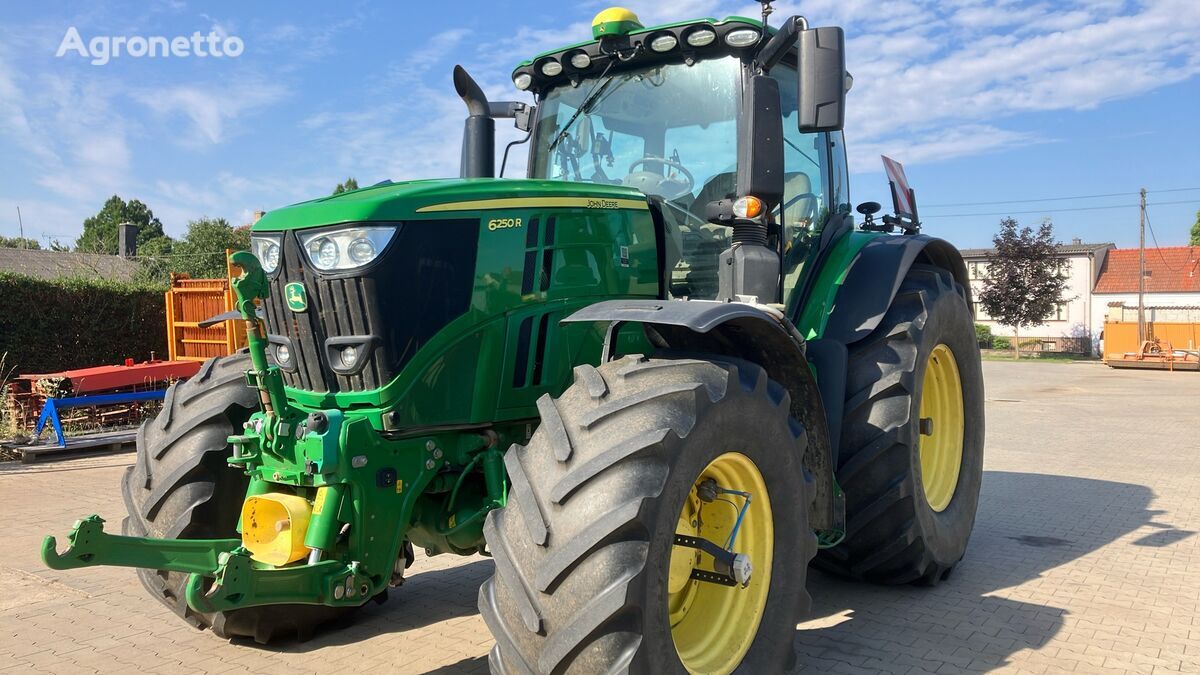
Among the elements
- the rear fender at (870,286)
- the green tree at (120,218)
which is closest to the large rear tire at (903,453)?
the rear fender at (870,286)

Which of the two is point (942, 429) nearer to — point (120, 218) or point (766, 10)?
point (766, 10)

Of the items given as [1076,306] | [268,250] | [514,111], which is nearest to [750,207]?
[514,111]

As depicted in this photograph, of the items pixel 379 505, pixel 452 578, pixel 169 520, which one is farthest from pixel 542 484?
pixel 452 578

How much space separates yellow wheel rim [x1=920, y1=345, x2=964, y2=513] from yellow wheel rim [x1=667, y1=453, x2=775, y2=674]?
228cm

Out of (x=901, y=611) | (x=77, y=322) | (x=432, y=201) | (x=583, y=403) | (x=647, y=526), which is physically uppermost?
(x=432, y=201)

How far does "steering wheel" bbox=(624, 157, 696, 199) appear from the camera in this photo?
173 inches

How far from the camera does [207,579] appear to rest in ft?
10.3

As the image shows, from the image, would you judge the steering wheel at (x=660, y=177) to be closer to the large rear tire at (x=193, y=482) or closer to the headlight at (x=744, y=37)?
the headlight at (x=744, y=37)

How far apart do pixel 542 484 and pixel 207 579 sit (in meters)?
1.35

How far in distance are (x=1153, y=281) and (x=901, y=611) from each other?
169ft

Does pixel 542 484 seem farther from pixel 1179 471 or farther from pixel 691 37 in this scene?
pixel 1179 471

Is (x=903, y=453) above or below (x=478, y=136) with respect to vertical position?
below

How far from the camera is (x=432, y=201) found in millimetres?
3314

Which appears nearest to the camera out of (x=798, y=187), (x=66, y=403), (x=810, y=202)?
(x=798, y=187)
